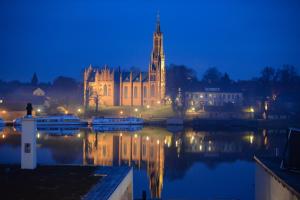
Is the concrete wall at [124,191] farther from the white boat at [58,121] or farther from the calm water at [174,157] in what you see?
the white boat at [58,121]

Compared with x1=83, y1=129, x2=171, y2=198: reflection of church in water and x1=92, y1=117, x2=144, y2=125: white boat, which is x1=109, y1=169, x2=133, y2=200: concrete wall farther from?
x1=92, y1=117, x2=144, y2=125: white boat

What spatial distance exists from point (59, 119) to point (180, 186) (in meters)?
40.5

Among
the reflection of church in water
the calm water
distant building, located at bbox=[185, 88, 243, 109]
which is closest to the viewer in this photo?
the calm water

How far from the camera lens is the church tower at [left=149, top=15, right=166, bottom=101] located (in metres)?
71.4

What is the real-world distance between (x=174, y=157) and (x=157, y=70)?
45466 millimetres

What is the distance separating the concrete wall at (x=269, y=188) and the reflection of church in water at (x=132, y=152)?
18.0ft

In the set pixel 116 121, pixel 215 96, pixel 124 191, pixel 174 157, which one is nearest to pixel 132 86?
pixel 116 121

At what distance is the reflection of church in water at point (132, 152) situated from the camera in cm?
2295

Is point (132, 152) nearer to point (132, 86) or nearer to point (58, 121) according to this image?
point (58, 121)

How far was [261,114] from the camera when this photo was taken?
62.1m

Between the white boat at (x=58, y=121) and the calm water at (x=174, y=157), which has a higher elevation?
the white boat at (x=58, y=121)

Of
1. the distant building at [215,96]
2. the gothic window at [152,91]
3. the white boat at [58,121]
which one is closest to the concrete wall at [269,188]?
the white boat at [58,121]

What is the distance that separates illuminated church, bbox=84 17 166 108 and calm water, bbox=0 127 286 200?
998 inches

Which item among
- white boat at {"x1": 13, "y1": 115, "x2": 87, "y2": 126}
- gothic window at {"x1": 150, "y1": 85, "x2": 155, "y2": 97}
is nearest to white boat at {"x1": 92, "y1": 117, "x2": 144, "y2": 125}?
white boat at {"x1": 13, "y1": 115, "x2": 87, "y2": 126}
